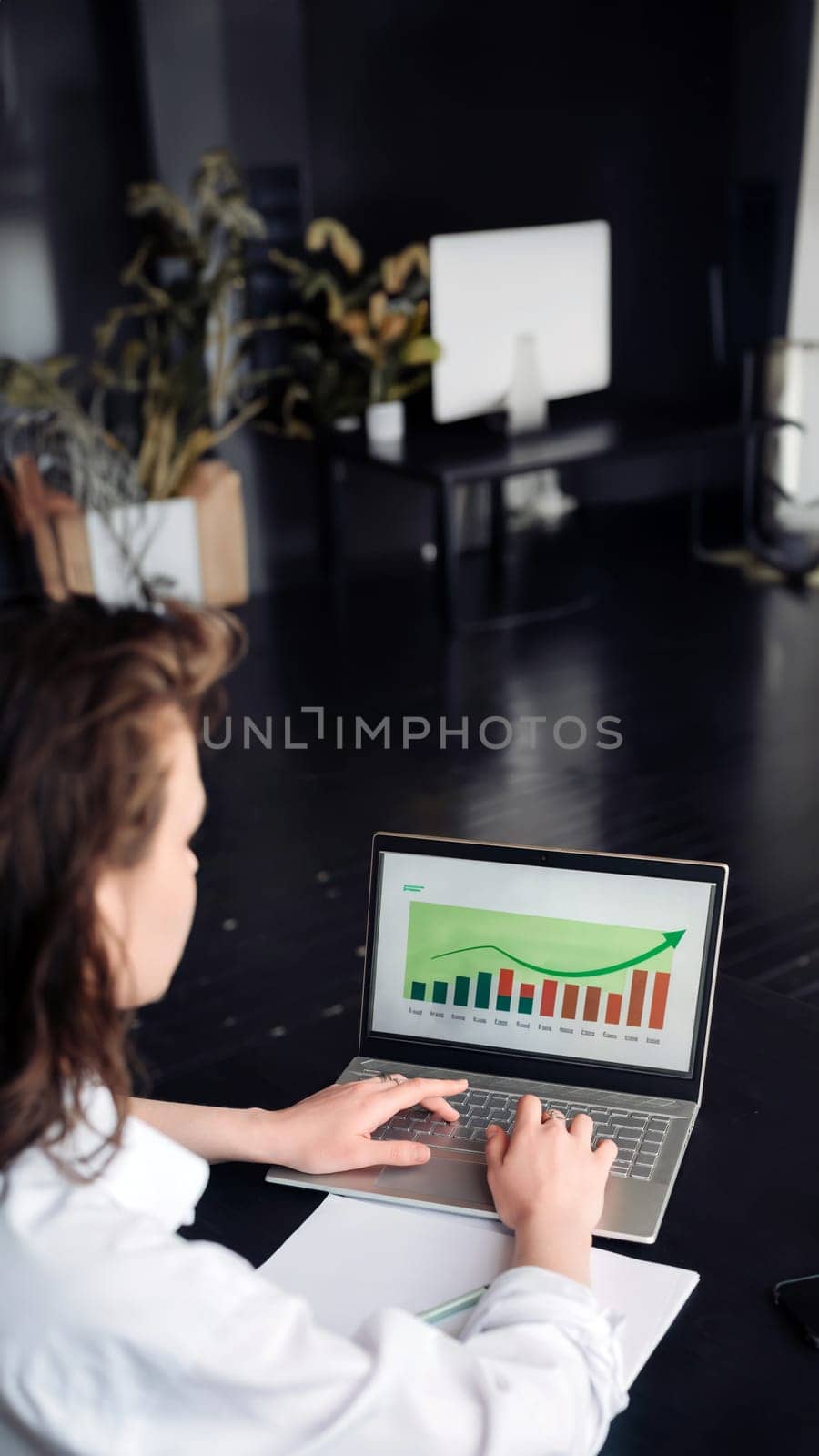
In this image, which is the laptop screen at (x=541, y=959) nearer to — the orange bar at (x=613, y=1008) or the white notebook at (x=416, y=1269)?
the orange bar at (x=613, y=1008)

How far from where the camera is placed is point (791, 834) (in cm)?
341

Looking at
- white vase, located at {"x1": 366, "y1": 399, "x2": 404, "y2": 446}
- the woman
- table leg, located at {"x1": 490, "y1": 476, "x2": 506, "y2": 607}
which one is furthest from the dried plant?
the woman

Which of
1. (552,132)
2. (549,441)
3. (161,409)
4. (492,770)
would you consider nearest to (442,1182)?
(492,770)

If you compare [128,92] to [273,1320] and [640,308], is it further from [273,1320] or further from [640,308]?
[273,1320]

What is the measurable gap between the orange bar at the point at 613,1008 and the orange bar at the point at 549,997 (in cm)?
5

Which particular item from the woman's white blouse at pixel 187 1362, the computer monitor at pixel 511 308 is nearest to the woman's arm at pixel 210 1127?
the woman's white blouse at pixel 187 1362

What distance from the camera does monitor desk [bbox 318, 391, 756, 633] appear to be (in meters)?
4.76

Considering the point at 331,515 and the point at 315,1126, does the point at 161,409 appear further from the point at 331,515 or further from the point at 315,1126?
the point at 315,1126

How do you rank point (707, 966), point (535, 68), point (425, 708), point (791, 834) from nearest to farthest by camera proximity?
1. point (707, 966)
2. point (791, 834)
3. point (425, 708)
4. point (535, 68)

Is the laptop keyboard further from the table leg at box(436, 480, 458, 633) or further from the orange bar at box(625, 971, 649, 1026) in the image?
the table leg at box(436, 480, 458, 633)

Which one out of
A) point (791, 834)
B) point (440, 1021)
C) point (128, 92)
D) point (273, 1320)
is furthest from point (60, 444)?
point (273, 1320)

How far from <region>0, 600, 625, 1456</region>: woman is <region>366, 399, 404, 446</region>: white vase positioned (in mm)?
4433

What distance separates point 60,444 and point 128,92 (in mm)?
1242

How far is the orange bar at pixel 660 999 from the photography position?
4.09 ft
